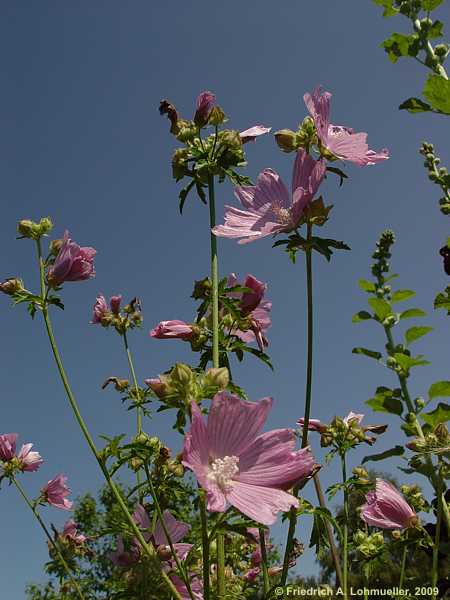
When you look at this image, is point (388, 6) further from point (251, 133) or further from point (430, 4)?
point (251, 133)

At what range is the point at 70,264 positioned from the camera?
9.80ft

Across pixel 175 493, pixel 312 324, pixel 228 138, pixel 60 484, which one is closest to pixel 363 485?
pixel 175 493

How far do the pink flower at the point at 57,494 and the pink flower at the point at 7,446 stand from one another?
1.46ft

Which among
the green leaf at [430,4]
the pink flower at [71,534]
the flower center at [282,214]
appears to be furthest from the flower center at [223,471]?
the pink flower at [71,534]

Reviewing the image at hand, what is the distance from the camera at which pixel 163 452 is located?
8.51 ft

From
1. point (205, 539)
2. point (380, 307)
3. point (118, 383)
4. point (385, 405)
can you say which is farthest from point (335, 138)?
point (118, 383)

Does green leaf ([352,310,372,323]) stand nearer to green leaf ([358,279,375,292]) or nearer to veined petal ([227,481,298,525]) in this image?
green leaf ([358,279,375,292])

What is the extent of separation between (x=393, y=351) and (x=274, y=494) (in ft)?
4.31

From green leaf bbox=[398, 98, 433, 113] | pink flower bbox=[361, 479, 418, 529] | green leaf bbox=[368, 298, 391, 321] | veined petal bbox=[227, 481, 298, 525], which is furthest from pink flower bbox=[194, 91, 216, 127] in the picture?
pink flower bbox=[361, 479, 418, 529]

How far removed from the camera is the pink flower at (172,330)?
7.03ft

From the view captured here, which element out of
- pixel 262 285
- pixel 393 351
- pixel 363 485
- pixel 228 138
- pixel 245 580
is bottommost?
pixel 245 580

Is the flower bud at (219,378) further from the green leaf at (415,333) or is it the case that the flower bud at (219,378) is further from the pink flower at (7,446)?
the pink flower at (7,446)

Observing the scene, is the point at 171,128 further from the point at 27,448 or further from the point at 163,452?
the point at 27,448

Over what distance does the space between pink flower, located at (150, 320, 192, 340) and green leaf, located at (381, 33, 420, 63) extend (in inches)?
65.2
